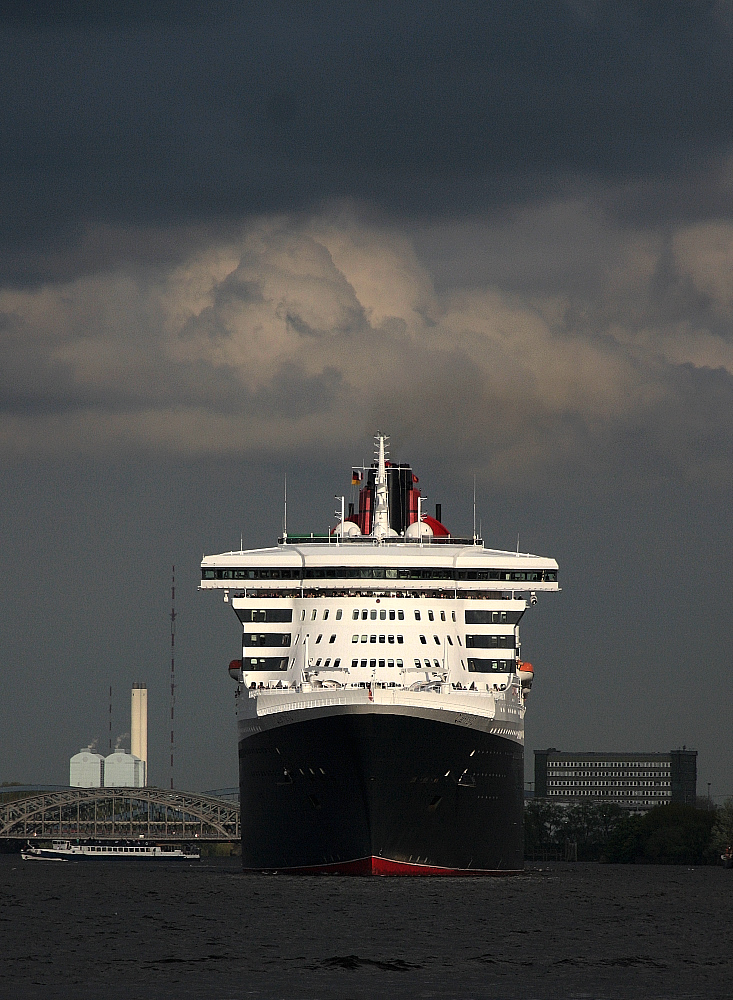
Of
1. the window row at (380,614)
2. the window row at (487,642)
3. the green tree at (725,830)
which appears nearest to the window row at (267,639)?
the window row at (380,614)

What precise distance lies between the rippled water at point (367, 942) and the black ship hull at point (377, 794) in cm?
144

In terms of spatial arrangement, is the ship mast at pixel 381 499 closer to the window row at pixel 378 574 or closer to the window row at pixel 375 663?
the window row at pixel 378 574

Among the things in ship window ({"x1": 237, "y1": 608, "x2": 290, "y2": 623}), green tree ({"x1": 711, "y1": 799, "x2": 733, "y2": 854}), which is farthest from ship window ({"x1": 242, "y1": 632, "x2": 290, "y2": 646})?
green tree ({"x1": 711, "y1": 799, "x2": 733, "y2": 854})

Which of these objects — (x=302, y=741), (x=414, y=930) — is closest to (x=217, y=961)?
(x=414, y=930)

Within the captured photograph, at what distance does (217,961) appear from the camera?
177 feet

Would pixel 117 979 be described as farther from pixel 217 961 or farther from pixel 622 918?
pixel 622 918

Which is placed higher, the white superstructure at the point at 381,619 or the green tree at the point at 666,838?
the white superstructure at the point at 381,619

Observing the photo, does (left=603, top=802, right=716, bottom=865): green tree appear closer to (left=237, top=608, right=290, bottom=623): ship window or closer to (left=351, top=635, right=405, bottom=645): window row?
(left=237, top=608, right=290, bottom=623): ship window

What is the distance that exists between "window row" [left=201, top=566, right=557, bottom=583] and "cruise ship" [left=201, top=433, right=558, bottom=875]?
79mm

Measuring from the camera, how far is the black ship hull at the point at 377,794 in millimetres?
81375

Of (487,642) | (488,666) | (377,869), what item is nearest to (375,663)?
(488,666)

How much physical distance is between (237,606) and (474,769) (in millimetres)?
15937

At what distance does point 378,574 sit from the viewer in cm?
9225

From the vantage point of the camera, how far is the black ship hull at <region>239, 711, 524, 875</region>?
267 feet
